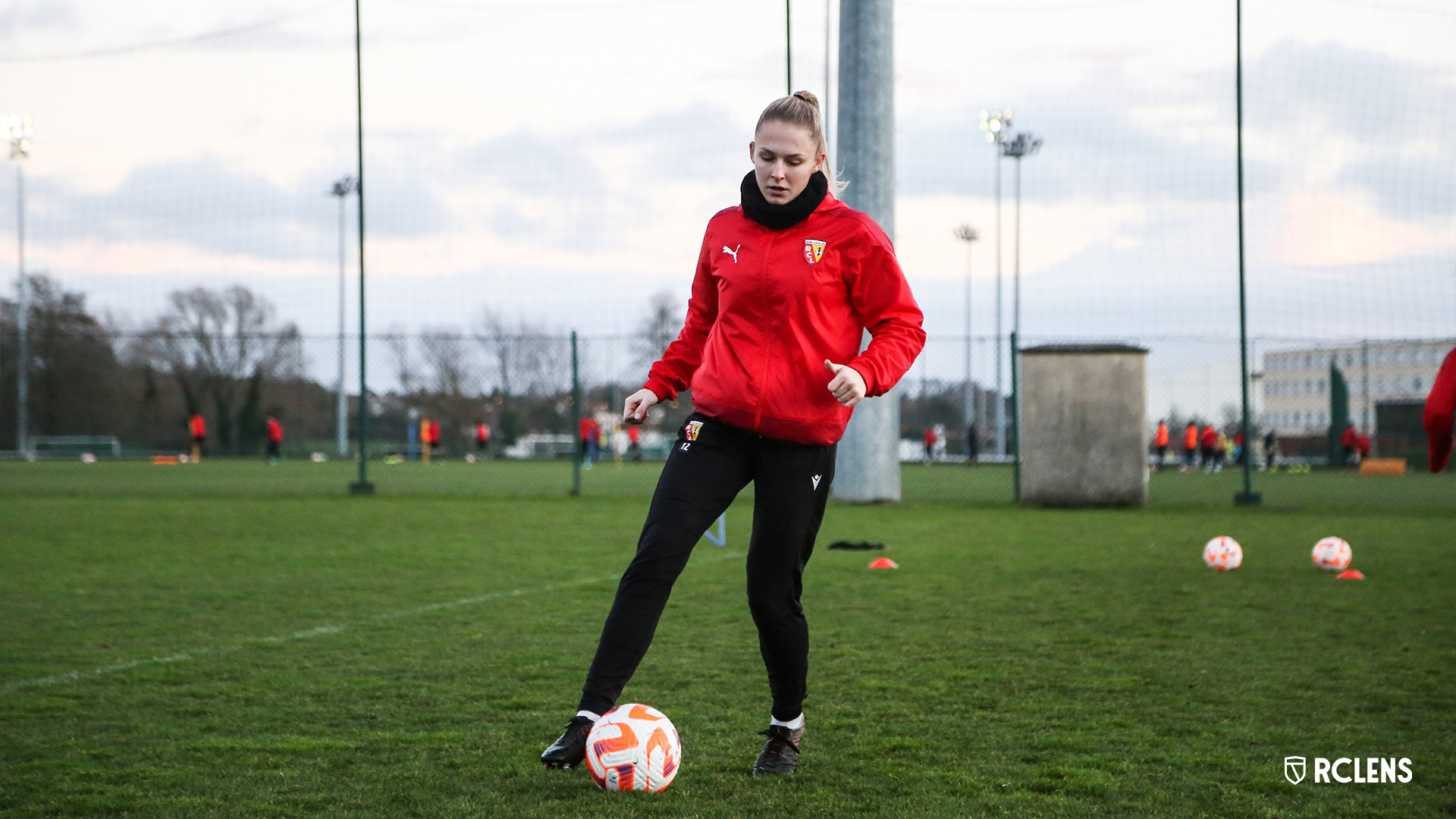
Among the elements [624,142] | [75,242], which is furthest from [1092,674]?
[75,242]

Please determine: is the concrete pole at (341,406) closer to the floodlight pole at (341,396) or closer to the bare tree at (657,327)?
the floodlight pole at (341,396)

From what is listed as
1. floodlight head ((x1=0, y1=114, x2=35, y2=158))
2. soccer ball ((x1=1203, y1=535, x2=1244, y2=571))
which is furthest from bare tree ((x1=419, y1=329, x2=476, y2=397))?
floodlight head ((x1=0, y1=114, x2=35, y2=158))

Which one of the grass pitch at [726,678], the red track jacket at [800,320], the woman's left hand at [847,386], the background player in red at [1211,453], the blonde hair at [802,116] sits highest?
the blonde hair at [802,116]

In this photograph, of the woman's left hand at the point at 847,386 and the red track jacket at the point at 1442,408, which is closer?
the red track jacket at the point at 1442,408

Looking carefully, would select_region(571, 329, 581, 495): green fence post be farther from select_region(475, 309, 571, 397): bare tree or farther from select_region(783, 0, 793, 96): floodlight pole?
select_region(783, 0, 793, 96): floodlight pole

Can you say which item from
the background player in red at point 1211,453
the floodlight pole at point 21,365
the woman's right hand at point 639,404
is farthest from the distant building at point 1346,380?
the floodlight pole at point 21,365

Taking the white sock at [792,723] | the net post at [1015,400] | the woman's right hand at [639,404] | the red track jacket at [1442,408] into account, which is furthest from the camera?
the net post at [1015,400]

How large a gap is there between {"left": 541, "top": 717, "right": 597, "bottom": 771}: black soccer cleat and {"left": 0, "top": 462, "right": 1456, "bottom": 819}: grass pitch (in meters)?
0.12

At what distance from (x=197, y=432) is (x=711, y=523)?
3199 cm

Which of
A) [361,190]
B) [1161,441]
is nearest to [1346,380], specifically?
[1161,441]

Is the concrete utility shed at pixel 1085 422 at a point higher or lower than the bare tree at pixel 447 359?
lower

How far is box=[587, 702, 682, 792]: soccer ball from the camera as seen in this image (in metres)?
3.34

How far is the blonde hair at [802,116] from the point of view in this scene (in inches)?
133

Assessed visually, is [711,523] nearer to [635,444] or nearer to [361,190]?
[361,190]
